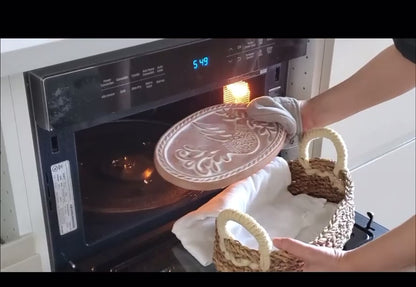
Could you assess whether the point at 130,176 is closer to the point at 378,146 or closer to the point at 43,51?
the point at 43,51

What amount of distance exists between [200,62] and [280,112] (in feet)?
0.44

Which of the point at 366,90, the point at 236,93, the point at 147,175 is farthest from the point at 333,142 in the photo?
the point at 147,175

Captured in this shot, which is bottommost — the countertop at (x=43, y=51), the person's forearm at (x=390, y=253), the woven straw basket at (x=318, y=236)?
the woven straw basket at (x=318, y=236)

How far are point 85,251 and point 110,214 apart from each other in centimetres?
8

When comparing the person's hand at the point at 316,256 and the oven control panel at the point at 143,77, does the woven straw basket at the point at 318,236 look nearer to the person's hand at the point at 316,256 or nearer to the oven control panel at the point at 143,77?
the person's hand at the point at 316,256

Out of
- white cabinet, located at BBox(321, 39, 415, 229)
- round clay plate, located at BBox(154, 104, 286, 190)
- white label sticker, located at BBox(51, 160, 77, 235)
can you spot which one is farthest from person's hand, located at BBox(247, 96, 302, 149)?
white label sticker, located at BBox(51, 160, 77, 235)

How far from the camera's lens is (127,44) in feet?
2.63

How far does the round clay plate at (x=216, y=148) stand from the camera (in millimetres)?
844

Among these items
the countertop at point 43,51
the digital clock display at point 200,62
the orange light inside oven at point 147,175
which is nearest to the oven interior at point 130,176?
the orange light inside oven at point 147,175

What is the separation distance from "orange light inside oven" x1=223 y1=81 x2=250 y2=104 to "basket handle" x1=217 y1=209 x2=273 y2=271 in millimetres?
288

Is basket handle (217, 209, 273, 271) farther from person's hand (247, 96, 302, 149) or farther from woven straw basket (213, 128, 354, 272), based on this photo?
person's hand (247, 96, 302, 149)


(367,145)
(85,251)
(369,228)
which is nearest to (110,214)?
(85,251)
